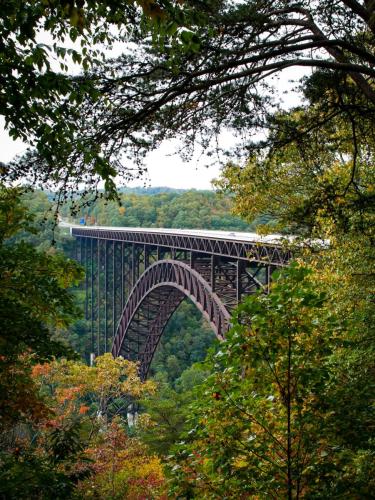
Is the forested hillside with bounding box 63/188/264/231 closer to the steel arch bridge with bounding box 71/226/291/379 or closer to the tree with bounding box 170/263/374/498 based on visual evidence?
the steel arch bridge with bounding box 71/226/291/379

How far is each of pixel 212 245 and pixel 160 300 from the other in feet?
41.4

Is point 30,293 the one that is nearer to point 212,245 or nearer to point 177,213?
point 212,245

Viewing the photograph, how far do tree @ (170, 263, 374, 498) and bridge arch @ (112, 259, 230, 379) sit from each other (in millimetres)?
14597

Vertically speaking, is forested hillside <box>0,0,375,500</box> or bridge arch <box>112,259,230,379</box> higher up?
forested hillside <box>0,0,375,500</box>

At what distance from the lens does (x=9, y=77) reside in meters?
2.91

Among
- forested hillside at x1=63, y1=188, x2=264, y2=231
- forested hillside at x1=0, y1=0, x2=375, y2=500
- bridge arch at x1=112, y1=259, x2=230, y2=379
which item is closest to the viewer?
forested hillside at x1=0, y1=0, x2=375, y2=500

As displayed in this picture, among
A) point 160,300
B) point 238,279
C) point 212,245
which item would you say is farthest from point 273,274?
point 160,300

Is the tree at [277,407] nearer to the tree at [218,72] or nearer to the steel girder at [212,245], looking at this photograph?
the tree at [218,72]

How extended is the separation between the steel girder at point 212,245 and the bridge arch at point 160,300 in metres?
1.14

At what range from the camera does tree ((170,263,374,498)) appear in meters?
3.63

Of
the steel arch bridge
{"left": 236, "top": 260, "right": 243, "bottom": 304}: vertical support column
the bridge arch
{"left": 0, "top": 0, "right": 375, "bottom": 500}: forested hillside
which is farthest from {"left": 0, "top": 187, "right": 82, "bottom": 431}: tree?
the bridge arch

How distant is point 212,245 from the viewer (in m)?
20.0

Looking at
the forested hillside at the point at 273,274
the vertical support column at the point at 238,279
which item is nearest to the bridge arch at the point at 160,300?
the vertical support column at the point at 238,279

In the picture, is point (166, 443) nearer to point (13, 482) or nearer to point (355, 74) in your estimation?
point (13, 482)
